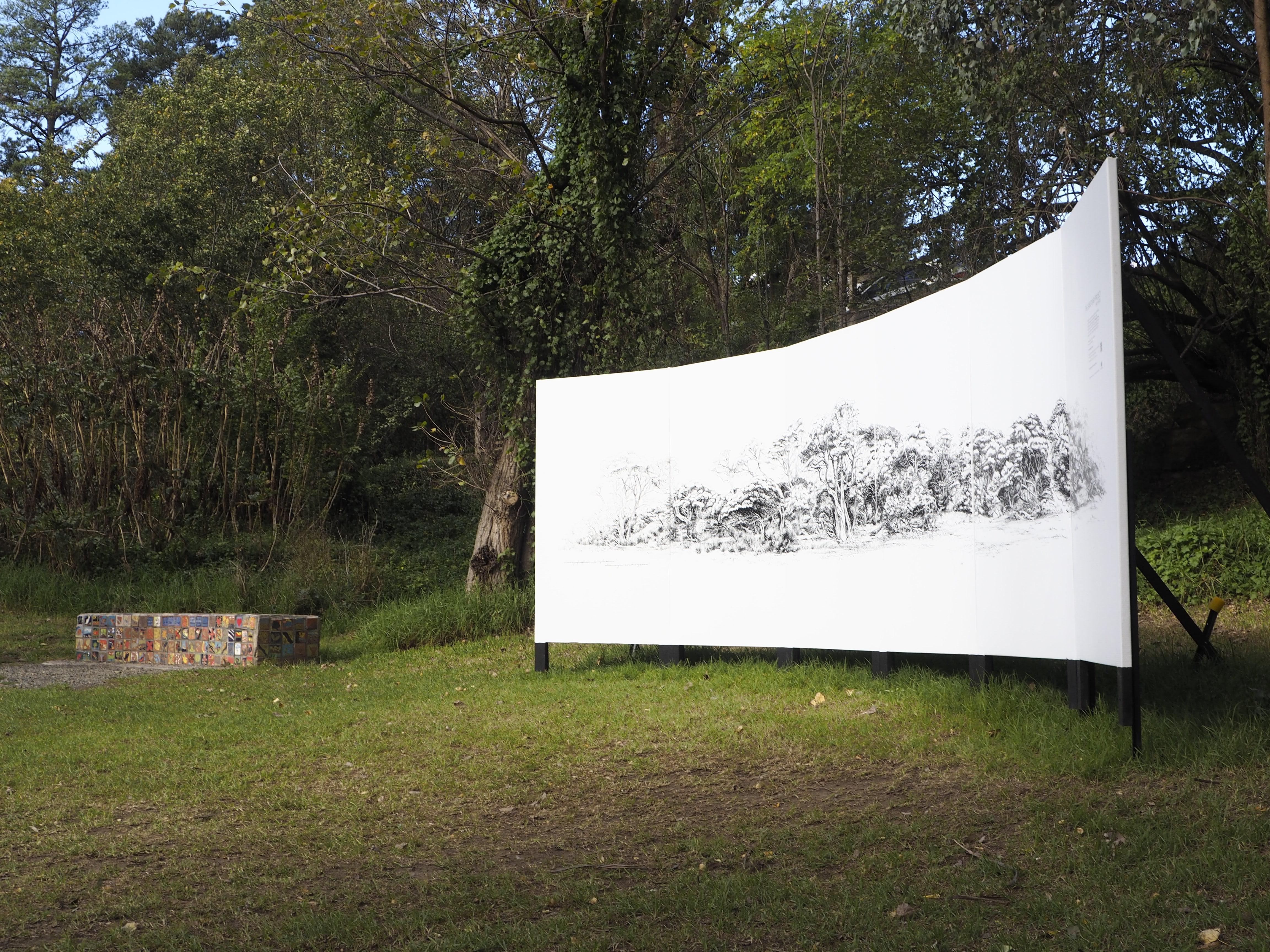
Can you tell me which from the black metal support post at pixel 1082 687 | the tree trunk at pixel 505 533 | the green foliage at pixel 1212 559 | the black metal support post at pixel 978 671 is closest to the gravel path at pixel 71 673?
the tree trunk at pixel 505 533

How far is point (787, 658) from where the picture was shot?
7875 mm

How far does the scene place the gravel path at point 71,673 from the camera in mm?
8828

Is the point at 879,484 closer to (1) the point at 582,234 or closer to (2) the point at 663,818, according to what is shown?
(2) the point at 663,818

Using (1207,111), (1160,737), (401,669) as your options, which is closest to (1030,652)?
(1160,737)

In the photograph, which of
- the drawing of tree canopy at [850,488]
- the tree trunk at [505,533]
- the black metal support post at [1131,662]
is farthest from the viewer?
the tree trunk at [505,533]

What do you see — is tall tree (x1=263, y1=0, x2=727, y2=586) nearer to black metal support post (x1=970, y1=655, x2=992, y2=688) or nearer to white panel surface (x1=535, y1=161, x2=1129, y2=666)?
white panel surface (x1=535, y1=161, x2=1129, y2=666)

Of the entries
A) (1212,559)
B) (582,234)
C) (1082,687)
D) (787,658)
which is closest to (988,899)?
(1082,687)

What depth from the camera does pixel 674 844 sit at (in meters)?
4.27

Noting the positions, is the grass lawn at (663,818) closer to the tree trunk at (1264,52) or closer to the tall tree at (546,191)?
the tree trunk at (1264,52)

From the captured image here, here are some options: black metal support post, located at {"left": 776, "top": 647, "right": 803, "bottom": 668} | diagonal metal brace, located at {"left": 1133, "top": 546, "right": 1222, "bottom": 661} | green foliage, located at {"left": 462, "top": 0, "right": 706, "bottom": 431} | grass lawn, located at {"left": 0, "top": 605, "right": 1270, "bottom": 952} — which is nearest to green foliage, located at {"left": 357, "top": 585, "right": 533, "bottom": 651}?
green foliage, located at {"left": 462, "top": 0, "right": 706, "bottom": 431}

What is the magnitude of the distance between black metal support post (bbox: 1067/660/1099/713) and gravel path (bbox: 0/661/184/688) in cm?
753

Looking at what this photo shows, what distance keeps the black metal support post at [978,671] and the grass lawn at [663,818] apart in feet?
0.60

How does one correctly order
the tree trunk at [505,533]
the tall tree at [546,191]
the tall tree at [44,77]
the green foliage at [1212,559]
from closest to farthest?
the green foliage at [1212,559] < the tall tree at [546,191] < the tree trunk at [505,533] < the tall tree at [44,77]

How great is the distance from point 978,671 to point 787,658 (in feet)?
5.53
